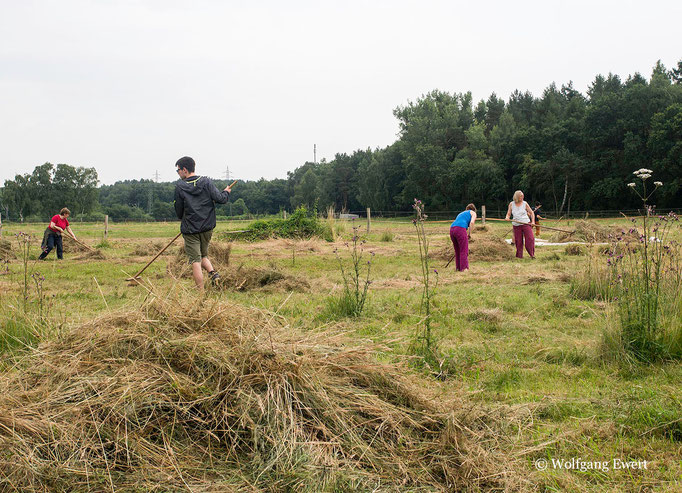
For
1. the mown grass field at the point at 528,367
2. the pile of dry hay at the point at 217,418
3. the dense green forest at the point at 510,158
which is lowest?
the mown grass field at the point at 528,367

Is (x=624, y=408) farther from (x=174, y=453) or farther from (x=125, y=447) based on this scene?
(x=125, y=447)

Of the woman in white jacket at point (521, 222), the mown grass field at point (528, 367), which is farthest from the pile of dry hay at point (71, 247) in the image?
the woman in white jacket at point (521, 222)

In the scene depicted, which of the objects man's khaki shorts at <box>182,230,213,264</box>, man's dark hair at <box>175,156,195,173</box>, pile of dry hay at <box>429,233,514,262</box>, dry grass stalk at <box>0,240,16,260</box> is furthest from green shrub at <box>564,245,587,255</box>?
dry grass stalk at <box>0,240,16,260</box>

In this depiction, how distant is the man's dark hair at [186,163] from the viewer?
693cm

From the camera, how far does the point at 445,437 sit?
2.45m

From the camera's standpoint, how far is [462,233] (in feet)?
30.9

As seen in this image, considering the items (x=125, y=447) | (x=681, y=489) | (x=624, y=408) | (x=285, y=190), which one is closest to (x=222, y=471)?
(x=125, y=447)

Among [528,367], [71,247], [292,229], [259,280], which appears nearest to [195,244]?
[259,280]

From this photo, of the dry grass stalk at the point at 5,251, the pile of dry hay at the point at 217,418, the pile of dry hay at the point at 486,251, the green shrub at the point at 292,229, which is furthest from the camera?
the green shrub at the point at 292,229

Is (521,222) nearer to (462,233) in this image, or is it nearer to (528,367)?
(462,233)

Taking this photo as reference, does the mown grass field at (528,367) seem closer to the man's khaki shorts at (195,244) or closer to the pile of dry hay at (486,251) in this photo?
the man's khaki shorts at (195,244)

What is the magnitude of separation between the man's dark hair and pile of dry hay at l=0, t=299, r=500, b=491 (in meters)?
4.31

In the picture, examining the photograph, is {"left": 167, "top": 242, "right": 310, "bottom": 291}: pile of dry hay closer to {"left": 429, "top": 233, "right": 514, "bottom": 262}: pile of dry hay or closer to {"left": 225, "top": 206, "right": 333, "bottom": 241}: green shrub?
{"left": 429, "top": 233, "right": 514, "bottom": 262}: pile of dry hay

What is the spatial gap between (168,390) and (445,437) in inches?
57.1
